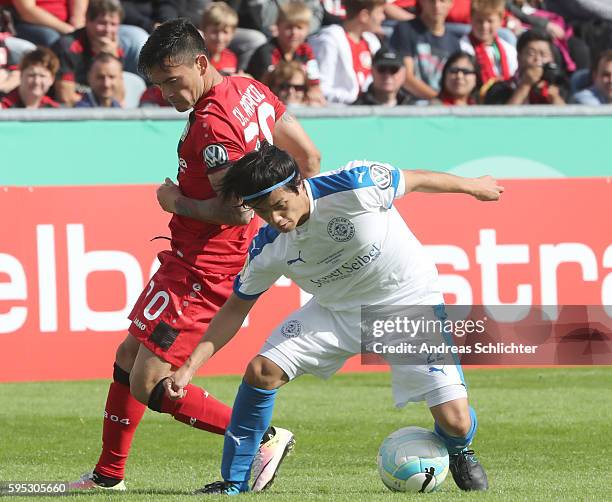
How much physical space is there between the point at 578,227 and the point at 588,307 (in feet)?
2.41

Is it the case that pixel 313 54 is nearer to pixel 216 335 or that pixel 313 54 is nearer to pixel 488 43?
pixel 488 43

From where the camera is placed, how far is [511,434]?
8.70 metres

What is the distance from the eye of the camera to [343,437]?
8648 mm

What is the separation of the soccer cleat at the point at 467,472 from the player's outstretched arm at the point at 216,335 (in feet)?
4.15

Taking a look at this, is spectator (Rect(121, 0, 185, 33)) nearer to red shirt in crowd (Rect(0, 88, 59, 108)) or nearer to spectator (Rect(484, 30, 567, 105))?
red shirt in crowd (Rect(0, 88, 59, 108))

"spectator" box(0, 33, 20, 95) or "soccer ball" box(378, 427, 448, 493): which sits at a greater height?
"soccer ball" box(378, 427, 448, 493)

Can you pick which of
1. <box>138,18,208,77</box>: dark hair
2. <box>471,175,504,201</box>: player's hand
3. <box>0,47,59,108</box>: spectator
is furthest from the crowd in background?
<box>471,175,504,201</box>: player's hand

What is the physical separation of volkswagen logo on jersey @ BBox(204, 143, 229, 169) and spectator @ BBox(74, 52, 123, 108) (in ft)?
20.4

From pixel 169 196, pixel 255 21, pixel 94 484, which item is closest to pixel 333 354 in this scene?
pixel 169 196

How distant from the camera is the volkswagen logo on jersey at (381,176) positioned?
594 cm

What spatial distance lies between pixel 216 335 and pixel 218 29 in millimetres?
7724

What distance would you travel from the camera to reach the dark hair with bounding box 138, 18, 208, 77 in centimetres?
638

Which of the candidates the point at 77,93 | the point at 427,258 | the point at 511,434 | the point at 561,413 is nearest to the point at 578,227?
the point at 561,413

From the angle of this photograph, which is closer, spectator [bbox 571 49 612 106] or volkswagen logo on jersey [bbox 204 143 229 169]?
volkswagen logo on jersey [bbox 204 143 229 169]
